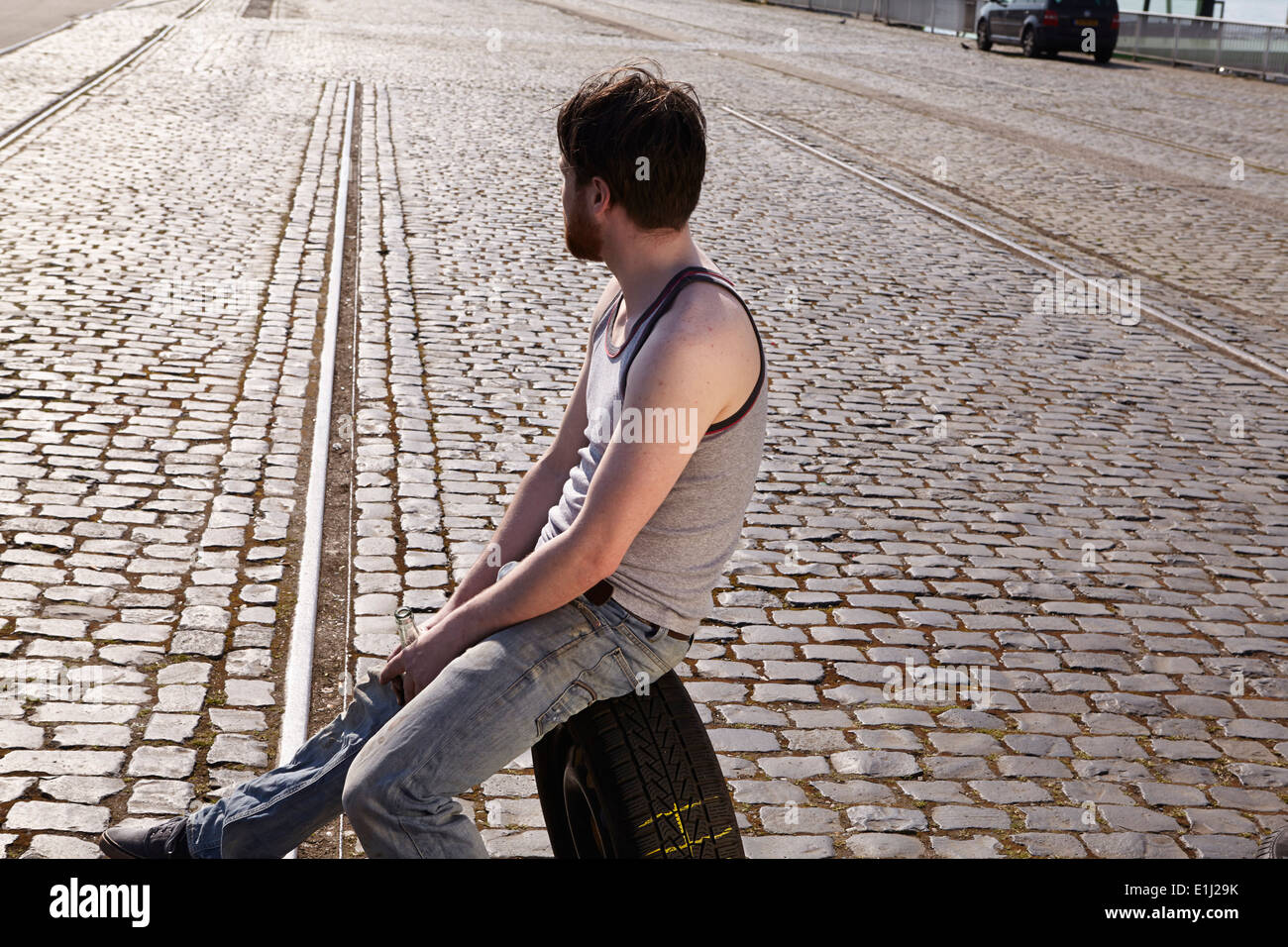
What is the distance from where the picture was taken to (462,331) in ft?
28.6

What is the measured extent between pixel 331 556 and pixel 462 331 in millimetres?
3603

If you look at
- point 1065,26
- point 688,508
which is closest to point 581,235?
point 688,508

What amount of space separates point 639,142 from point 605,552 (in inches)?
30.4

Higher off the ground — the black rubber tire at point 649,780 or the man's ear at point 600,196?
the man's ear at point 600,196

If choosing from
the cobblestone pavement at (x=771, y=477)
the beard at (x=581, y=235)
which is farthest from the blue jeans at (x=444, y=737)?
the cobblestone pavement at (x=771, y=477)

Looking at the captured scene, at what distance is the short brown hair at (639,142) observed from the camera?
2.59 m

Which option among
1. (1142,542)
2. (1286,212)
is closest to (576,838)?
(1142,542)

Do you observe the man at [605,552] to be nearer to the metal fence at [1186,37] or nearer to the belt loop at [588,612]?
the belt loop at [588,612]

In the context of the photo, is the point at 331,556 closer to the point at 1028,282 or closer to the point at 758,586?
the point at 758,586

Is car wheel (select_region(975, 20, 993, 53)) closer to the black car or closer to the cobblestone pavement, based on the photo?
the black car

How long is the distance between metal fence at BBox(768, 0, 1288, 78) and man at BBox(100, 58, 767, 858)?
33136 millimetres

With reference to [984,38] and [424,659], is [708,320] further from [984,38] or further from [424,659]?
[984,38]

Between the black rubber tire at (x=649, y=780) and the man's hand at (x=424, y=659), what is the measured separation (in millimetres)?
275

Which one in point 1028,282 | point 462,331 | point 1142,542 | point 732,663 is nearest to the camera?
point 732,663
